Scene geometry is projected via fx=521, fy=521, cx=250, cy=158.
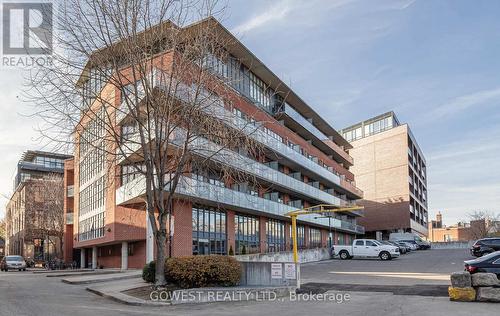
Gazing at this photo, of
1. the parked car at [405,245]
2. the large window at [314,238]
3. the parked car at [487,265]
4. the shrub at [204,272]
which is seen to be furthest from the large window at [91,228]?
the parked car at [405,245]

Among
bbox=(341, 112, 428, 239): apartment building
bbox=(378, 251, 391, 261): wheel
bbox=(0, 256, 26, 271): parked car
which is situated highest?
bbox=(341, 112, 428, 239): apartment building

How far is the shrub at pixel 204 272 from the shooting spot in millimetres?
18984

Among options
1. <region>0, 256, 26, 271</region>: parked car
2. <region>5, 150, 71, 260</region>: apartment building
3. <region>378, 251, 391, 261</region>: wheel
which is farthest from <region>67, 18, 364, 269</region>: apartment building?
<region>378, 251, 391, 261</region>: wheel

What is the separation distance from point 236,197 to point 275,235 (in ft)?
41.9

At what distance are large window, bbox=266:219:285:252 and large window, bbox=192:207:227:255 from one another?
892 centimetres

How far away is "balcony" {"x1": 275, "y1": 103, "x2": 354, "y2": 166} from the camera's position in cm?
5364

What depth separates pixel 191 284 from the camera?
62.8ft

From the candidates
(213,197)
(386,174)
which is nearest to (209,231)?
(213,197)

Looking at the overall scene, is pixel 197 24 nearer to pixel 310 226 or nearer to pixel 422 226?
pixel 310 226

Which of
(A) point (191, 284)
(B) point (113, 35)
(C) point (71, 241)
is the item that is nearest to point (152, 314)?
(A) point (191, 284)

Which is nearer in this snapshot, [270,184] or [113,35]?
[113,35]

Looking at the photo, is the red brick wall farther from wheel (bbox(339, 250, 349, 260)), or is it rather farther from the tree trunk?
wheel (bbox(339, 250, 349, 260))

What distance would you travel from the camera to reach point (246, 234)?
1687 inches

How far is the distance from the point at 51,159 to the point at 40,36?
7133cm
